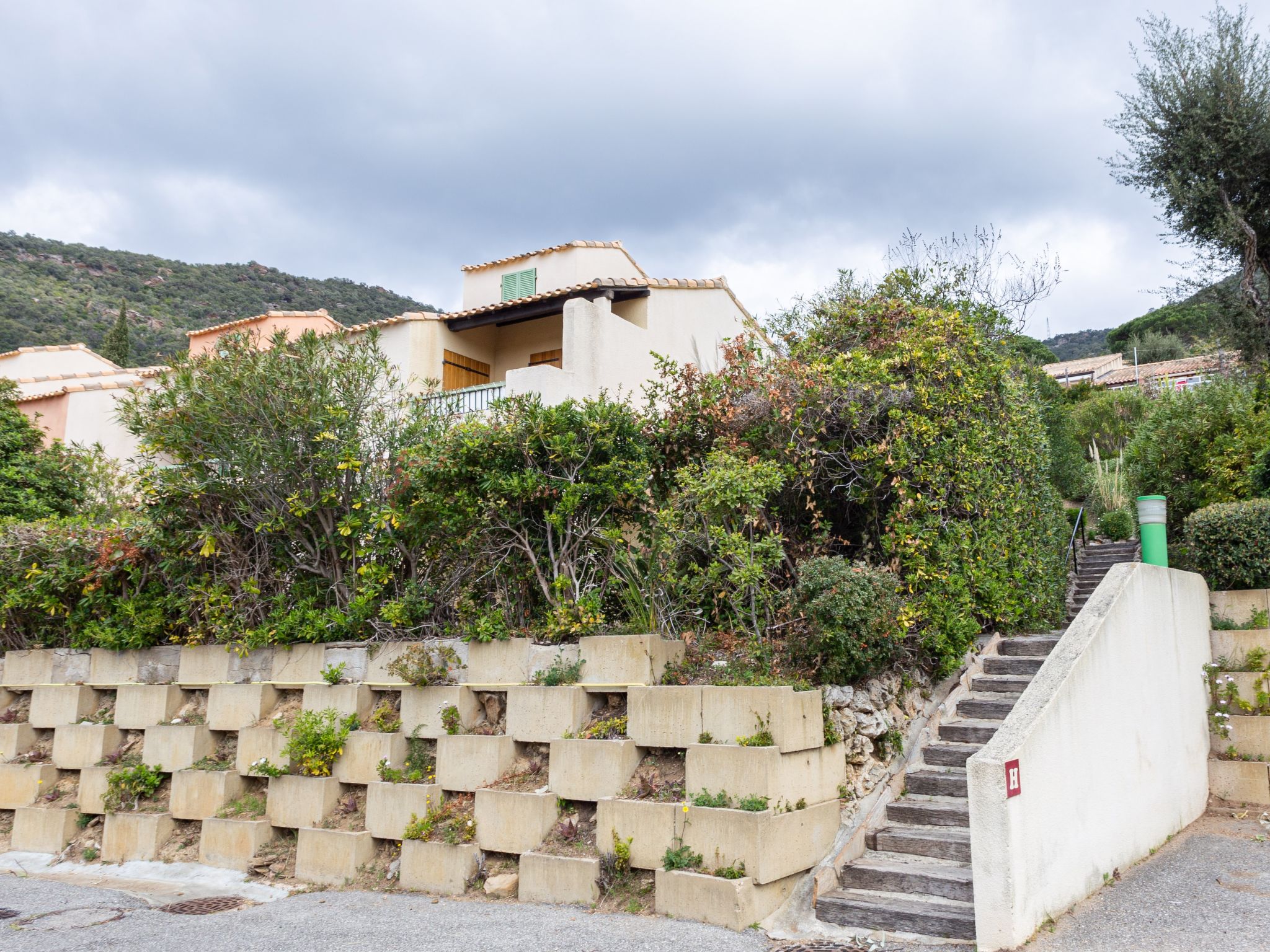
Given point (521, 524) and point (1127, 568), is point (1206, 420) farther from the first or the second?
point (521, 524)

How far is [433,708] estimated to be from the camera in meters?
8.73

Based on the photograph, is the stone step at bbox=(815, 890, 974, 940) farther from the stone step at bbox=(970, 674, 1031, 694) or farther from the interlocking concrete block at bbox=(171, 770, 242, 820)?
the interlocking concrete block at bbox=(171, 770, 242, 820)

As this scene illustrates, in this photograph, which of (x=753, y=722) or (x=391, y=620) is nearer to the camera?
(x=753, y=722)

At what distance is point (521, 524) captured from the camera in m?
9.20

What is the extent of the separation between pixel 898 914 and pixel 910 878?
1.14ft

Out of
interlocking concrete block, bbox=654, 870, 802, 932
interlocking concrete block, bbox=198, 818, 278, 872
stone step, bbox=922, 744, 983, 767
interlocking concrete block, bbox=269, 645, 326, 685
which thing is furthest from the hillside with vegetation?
interlocking concrete block, bbox=654, 870, 802, 932

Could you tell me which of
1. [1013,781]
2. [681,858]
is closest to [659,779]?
[681,858]

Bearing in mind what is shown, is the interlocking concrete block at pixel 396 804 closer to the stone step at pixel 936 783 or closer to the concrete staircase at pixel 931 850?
the concrete staircase at pixel 931 850

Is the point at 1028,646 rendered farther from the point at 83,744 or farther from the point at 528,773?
the point at 83,744

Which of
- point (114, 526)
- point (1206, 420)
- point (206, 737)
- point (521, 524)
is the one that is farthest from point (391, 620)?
point (1206, 420)

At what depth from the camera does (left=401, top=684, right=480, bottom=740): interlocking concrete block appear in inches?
338

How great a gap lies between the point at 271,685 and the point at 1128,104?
16228 mm

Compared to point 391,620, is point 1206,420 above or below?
above

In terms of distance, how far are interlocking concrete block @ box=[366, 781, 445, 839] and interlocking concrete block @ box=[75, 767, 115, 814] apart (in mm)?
4011
